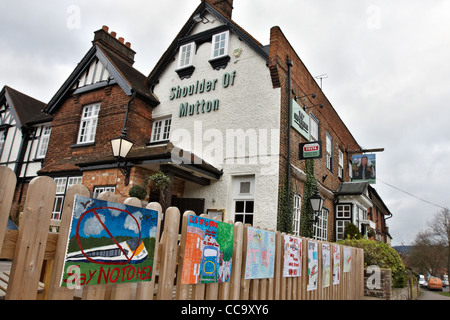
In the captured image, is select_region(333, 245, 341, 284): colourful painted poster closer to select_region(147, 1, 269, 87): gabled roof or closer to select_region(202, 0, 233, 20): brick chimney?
select_region(147, 1, 269, 87): gabled roof

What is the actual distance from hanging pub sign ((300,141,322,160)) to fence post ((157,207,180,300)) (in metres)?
8.72

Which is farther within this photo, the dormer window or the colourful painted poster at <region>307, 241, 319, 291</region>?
the dormer window

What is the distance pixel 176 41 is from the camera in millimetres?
13797

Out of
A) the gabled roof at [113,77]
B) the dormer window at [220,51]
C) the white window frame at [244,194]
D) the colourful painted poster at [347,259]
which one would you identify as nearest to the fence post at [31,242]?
the colourful painted poster at [347,259]

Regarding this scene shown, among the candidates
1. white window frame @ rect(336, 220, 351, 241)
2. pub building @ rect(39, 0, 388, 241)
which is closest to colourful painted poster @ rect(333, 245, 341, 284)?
pub building @ rect(39, 0, 388, 241)

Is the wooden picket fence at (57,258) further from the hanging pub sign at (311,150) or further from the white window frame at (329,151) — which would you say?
the white window frame at (329,151)


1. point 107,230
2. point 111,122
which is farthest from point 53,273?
point 111,122

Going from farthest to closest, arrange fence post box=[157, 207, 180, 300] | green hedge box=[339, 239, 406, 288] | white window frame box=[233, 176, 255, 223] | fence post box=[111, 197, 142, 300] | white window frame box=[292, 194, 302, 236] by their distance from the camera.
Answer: white window frame box=[292, 194, 302, 236]
white window frame box=[233, 176, 255, 223]
green hedge box=[339, 239, 406, 288]
fence post box=[157, 207, 180, 300]
fence post box=[111, 197, 142, 300]

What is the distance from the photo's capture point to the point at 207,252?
10.3 feet

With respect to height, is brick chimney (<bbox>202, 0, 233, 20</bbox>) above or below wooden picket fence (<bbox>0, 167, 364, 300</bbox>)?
above

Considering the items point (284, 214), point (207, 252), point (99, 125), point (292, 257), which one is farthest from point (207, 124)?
point (207, 252)

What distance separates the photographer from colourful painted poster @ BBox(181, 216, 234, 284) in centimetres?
295

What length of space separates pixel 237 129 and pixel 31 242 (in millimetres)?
9643

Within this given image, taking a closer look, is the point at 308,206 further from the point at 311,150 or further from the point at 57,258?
the point at 57,258
